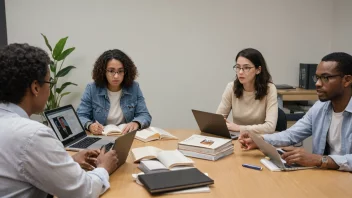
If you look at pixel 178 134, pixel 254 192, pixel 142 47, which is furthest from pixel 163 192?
pixel 142 47

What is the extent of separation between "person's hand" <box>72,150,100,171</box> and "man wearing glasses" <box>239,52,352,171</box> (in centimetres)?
86

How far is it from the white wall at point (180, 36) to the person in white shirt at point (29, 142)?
2591 mm

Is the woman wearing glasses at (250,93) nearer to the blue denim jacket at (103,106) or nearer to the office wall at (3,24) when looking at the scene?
the blue denim jacket at (103,106)

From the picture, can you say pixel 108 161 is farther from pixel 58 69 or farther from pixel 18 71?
pixel 58 69

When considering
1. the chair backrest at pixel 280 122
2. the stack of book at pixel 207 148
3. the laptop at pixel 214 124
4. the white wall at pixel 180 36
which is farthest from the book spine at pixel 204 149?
the white wall at pixel 180 36

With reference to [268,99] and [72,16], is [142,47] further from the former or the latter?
[268,99]

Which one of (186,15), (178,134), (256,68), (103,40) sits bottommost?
(178,134)

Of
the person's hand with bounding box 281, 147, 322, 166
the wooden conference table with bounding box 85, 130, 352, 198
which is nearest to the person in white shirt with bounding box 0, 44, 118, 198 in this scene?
the wooden conference table with bounding box 85, 130, 352, 198

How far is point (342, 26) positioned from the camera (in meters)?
3.63

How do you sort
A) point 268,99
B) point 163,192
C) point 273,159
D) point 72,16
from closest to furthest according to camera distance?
1. point 163,192
2. point 273,159
3. point 268,99
4. point 72,16

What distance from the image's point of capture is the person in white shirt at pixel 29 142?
3.26 feet

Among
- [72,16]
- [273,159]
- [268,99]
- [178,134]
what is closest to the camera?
[273,159]

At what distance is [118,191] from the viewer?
4.19ft

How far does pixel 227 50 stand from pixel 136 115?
171cm
